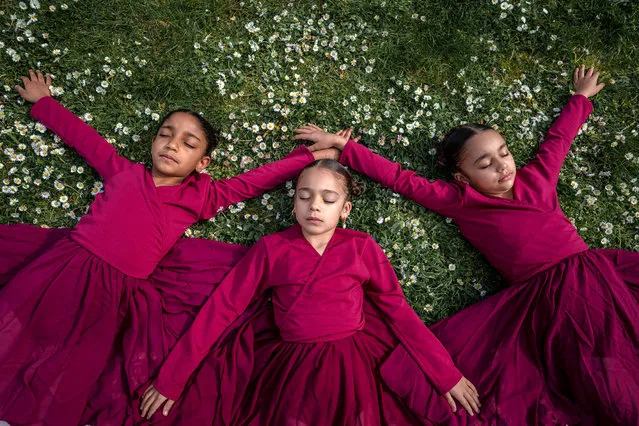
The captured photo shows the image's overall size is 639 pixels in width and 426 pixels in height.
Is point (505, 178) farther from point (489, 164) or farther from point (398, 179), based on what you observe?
point (398, 179)

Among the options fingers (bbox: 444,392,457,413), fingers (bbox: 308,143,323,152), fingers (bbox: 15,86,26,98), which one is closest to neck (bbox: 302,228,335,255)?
fingers (bbox: 308,143,323,152)

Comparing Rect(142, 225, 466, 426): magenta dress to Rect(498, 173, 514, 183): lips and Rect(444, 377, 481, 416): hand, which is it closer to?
Rect(444, 377, 481, 416): hand

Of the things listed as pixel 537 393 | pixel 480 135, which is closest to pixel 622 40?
pixel 480 135

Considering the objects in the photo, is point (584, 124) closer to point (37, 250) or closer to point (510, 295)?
point (510, 295)

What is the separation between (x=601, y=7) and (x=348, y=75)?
8.26 feet

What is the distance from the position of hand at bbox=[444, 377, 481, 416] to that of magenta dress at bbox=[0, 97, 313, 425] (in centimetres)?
186

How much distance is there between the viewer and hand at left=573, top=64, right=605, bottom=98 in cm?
418

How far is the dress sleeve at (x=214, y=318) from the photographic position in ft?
10.2

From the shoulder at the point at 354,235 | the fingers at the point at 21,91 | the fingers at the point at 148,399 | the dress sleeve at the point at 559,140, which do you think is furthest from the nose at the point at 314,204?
the fingers at the point at 21,91

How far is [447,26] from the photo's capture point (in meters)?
4.38

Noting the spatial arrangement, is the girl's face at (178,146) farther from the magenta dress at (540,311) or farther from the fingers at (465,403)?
the fingers at (465,403)

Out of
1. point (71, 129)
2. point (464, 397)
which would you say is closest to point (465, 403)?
point (464, 397)

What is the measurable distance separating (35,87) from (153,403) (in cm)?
290

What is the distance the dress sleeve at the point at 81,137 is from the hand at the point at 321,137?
1457 millimetres
